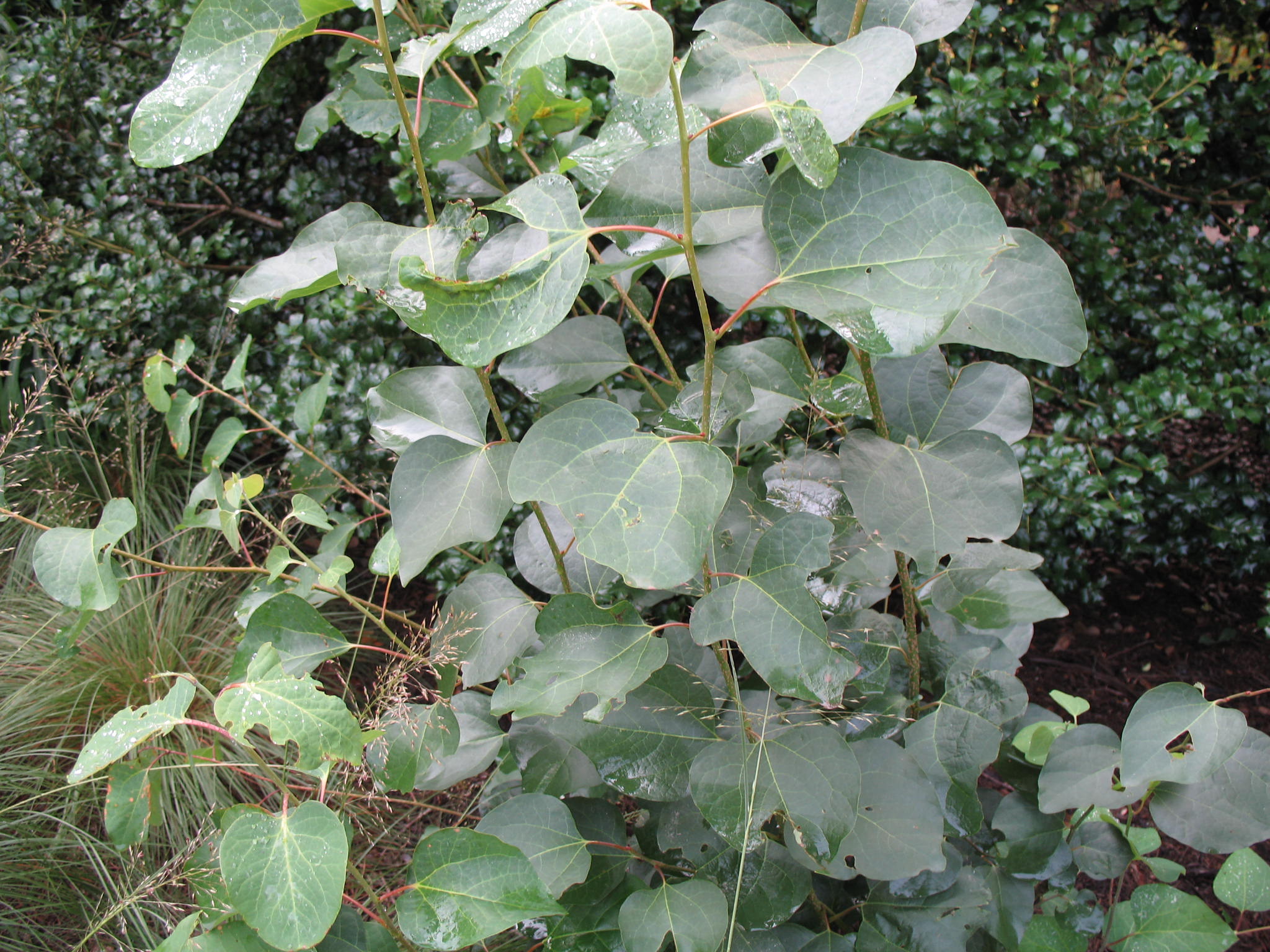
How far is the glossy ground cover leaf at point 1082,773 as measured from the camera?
3.34ft

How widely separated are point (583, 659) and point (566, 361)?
1.16 ft

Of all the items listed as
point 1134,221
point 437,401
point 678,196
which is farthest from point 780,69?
point 1134,221

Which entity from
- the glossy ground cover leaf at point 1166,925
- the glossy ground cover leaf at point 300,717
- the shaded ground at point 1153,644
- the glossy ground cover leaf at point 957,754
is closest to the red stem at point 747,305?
the glossy ground cover leaf at point 300,717

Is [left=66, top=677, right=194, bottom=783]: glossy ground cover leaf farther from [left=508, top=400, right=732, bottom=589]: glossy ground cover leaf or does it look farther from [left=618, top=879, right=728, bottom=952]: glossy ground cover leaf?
[left=618, top=879, right=728, bottom=952]: glossy ground cover leaf

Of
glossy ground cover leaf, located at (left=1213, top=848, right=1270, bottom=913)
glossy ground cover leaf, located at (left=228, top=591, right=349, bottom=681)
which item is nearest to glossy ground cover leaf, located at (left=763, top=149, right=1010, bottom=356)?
glossy ground cover leaf, located at (left=228, top=591, right=349, bottom=681)

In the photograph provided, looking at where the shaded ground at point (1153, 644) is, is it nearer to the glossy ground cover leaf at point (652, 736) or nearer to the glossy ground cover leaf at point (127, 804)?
the glossy ground cover leaf at point (652, 736)

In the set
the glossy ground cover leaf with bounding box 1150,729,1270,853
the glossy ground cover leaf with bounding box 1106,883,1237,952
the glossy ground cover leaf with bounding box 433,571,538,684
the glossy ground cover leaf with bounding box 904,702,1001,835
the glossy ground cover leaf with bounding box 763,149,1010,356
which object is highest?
the glossy ground cover leaf with bounding box 763,149,1010,356

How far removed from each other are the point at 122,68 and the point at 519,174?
1641 mm

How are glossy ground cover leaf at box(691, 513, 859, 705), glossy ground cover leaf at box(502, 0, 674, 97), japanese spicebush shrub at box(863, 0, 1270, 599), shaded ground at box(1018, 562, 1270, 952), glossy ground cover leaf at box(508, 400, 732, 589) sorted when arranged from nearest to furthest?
glossy ground cover leaf at box(502, 0, 674, 97) → glossy ground cover leaf at box(508, 400, 732, 589) → glossy ground cover leaf at box(691, 513, 859, 705) → japanese spicebush shrub at box(863, 0, 1270, 599) → shaded ground at box(1018, 562, 1270, 952)

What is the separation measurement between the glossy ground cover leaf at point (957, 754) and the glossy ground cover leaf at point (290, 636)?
2.32 ft

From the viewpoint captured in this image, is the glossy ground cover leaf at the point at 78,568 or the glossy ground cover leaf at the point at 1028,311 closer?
the glossy ground cover leaf at the point at 1028,311

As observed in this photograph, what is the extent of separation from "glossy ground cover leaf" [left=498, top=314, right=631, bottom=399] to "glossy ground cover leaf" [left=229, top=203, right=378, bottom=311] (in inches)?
8.9

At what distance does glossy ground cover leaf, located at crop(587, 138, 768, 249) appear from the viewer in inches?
30.2

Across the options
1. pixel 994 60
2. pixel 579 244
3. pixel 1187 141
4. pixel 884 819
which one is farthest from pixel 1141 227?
pixel 579 244
